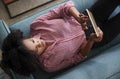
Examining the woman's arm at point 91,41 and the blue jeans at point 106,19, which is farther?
the blue jeans at point 106,19

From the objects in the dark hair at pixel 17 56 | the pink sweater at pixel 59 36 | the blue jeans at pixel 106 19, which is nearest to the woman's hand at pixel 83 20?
the pink sweater at pixel 59 36

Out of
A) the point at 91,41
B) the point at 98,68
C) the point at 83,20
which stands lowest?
the point at 98,68

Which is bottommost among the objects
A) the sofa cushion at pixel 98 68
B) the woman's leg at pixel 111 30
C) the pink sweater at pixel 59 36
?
the sofa cushion at pixel 98 68

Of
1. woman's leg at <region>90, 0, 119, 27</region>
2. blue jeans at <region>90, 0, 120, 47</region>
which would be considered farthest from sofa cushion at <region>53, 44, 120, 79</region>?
woman's leg at <region>90, 0, 119, 27</region>

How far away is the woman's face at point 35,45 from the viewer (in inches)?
49.1

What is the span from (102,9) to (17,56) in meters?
0.57

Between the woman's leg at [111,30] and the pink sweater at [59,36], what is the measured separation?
145 mm

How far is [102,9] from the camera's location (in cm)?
146

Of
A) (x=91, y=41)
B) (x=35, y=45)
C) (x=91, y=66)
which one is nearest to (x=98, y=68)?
(x=91, y=66)

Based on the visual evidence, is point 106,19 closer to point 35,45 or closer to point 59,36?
point 59,36

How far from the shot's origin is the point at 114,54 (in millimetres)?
1408

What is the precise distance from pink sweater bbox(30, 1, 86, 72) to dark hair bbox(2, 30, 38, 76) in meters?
0.11

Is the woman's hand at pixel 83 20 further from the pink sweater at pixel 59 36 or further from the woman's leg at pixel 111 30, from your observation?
the woman's leg at pixel 111 30

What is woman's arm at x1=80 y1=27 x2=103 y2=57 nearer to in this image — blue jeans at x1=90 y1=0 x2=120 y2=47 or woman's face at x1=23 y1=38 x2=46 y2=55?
blue jeans at x1=90 y1=0 x2=120 y2=47
